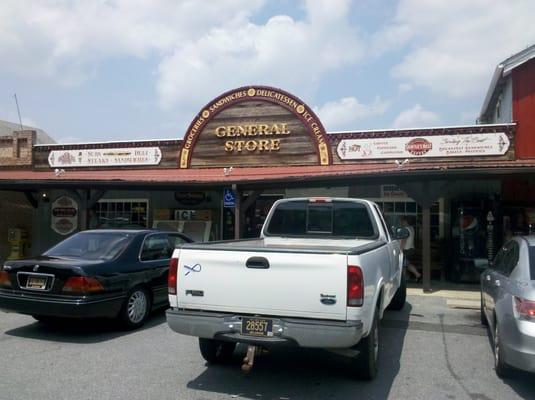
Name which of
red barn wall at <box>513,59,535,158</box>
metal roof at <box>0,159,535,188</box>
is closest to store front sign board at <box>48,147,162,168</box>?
metal roof at <box>0,159,535,188</box>

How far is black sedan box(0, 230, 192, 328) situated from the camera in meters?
6.62

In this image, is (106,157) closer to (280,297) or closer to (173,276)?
(173,276)

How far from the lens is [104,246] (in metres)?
7.72

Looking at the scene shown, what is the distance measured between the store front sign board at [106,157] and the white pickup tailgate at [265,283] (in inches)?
482

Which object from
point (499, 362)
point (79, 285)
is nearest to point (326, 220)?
point (499, 362)

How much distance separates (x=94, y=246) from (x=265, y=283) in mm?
4013

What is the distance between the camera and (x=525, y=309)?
15.1ft

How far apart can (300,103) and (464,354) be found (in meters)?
10.5

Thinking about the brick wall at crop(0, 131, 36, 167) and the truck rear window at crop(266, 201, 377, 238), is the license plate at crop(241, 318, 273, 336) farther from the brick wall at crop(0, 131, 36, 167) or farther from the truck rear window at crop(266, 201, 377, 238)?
the brick wall at crop(0, 131, 36, 167)

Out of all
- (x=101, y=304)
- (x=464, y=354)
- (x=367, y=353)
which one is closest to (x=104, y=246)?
(x=101, y=304)

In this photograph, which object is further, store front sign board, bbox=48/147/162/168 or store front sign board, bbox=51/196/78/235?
store front sign board, bbox=51/196/78/235

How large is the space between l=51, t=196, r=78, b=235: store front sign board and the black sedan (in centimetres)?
1045

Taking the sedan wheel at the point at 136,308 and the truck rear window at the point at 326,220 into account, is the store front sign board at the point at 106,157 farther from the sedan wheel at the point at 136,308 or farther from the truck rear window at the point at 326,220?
the truck rear window at the point at 326,220

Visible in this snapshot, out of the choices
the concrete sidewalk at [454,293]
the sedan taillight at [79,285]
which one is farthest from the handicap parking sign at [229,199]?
the sedan taillight at [79,285]
